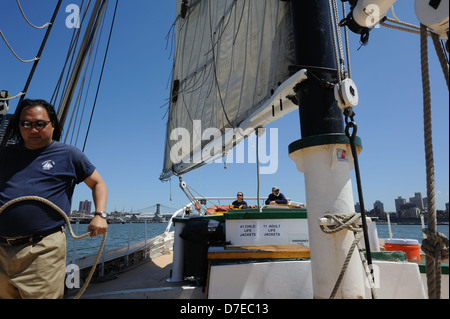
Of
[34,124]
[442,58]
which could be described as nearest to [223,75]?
[34,124]

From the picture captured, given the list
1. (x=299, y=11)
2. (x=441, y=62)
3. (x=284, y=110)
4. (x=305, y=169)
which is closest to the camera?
(x=441, y=62)

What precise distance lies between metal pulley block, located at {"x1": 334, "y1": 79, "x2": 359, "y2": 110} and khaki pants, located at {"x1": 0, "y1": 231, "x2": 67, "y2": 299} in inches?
89.8

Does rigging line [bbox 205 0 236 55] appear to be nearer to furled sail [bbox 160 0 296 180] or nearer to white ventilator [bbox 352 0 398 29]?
furled sail [bbox 160 0 296 180]

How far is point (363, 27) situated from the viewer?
6.71ft

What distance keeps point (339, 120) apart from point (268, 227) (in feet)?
5.65

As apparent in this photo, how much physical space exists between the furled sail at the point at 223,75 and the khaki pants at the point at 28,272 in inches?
93.2

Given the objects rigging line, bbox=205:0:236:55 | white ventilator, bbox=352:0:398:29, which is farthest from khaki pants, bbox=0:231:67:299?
rigging line, bbox=205:0:236:55

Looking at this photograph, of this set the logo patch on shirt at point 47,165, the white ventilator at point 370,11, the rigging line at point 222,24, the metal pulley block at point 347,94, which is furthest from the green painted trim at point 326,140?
the rigging line at point 222,24

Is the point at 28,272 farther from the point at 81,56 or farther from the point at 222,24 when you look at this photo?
the point at 222,24

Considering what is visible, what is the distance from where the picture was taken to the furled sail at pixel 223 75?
309 centimetres

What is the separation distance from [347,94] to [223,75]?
3464 millimetres

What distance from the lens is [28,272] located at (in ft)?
5.54
